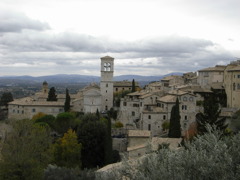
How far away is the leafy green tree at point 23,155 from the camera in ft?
73.7

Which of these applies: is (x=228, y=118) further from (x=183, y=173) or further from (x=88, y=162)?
(x=183, y=173)

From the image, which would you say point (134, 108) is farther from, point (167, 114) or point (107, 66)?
point (107, 66)

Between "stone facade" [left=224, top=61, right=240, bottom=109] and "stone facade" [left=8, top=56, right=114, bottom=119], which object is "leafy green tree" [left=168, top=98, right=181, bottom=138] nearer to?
"stone facade" [left=224, top=61, right=240, bottom=109]

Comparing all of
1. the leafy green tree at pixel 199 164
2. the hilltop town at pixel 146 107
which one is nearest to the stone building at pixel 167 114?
the hilltop town at pixel 146 107

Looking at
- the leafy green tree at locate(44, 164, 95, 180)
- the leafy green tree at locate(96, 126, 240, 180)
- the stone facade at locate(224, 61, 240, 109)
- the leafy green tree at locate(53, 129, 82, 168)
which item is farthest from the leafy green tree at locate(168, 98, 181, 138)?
the leafy green tree at locate(96, 126, 240, 180)

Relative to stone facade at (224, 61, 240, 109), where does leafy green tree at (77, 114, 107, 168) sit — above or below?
below

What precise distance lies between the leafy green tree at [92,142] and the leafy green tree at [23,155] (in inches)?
338

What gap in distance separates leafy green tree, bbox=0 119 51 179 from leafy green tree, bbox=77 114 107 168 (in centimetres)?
857

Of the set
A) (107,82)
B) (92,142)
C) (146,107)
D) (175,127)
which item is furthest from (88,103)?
(175,127)

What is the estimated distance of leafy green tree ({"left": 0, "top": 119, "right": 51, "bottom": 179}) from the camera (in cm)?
2247

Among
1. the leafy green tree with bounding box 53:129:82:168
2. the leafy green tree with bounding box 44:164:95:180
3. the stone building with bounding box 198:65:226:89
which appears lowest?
the leafy green tree with bounding box 53:129:82:168

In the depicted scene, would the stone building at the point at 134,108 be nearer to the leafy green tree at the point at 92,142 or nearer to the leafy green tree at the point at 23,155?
the leafy green tree at the point at 92,142

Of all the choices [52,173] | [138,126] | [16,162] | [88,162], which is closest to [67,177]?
[52,173]

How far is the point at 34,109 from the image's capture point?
6066 cm
